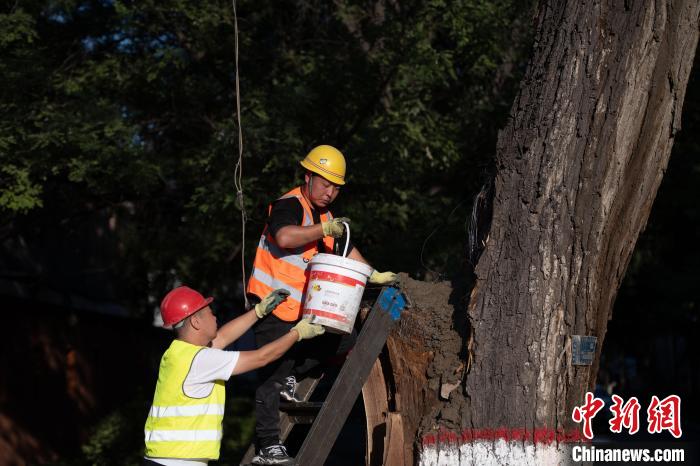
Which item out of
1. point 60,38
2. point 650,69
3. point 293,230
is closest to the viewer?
point 650,69

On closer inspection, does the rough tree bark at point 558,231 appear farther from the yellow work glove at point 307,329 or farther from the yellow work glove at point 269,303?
the yellow work glove at point 269,303

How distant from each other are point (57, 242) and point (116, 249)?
250cm

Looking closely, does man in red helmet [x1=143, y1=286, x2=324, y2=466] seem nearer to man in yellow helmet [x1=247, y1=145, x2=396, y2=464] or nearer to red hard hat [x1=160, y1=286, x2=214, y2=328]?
red hard hat [x1=160, y1=286, x2=214, y2=328]

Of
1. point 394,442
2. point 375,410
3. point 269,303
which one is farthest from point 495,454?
point 269,303

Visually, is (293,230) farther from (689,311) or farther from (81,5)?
(689,311)

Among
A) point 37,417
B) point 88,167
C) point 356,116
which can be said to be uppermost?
point 356,116

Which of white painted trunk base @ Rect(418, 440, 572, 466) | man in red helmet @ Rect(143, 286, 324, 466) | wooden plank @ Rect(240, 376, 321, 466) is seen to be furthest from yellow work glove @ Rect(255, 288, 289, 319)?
white painted trunk base @ Rect(418, 440, 572, 466)

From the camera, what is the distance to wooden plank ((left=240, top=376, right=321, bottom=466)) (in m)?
5.09

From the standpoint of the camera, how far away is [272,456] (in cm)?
488

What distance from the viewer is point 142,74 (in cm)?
1122

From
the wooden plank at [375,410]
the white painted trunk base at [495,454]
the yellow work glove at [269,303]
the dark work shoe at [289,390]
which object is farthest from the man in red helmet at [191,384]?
the white painted trunk base at [495,454]

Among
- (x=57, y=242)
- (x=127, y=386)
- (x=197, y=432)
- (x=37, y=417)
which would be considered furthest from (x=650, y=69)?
(x=127, y=386)

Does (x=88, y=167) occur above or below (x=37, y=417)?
above

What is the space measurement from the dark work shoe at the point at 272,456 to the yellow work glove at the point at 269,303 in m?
0.71
